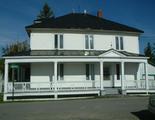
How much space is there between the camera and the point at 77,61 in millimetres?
23812

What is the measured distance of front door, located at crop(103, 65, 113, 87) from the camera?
26.3 meters

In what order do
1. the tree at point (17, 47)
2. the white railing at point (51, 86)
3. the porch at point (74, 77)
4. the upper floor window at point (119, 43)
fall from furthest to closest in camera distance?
the tree at point (17, 47), the upper floor window at point (119, 43), the porch at point (74, 77), the white railing at point (51, 86)

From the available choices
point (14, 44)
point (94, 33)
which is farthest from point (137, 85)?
point (14, 44)

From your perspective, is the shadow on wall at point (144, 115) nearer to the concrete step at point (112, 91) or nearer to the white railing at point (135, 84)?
the concrete step at point (112, 91)

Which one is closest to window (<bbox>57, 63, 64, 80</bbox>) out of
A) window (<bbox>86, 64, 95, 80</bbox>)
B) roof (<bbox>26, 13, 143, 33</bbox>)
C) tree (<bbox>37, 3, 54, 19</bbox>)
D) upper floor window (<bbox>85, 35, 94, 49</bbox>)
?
window (<bbox>86, 64, 95, 80</bbox>)

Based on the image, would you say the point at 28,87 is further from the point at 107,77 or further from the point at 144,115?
the point at 144,115

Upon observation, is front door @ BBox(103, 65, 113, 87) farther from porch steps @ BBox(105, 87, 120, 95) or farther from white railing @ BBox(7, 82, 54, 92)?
white railing @ BBox(7, 82, 54, 92)

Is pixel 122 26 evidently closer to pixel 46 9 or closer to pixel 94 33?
pixel 94 33

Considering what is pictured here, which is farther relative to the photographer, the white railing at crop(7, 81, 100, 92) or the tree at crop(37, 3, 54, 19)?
the tree at crop(37, 3, 54, 19)

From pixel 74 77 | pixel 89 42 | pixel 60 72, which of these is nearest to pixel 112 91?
pixel 74 77

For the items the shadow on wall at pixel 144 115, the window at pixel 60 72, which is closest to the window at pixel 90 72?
the window at pixel 60 72

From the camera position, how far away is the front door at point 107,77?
26.3 meters

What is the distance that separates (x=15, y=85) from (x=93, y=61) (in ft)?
24.7

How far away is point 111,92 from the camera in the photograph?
80.0 feet
